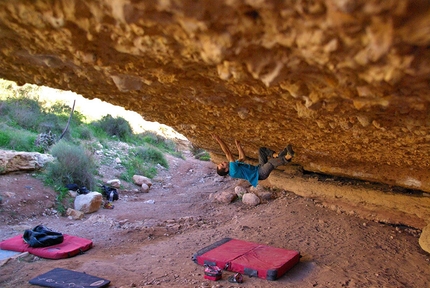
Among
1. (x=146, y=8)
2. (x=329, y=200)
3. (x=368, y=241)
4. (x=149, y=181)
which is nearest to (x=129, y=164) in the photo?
(x=149, y=181)

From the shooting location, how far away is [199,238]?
5992mm

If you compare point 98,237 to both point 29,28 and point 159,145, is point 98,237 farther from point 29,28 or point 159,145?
point 159,145

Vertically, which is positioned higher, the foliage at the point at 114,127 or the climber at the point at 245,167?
the foliage at the point at 114,127

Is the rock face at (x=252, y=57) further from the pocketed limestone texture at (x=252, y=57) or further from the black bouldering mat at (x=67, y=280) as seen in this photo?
the black bouldering mat at (x=67, y=280)

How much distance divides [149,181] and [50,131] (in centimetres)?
361

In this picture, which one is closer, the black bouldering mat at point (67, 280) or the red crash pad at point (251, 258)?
the black bouldering mat at point (67, 280)

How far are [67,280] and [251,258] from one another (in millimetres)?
2233

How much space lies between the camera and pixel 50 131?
1179 centimetres

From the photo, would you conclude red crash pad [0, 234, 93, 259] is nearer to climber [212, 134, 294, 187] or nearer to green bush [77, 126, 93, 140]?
climber [212, 134, 294, 187]

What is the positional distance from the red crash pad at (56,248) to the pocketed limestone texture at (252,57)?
8.89ft

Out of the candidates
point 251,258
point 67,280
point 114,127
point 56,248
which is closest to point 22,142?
point 56,248

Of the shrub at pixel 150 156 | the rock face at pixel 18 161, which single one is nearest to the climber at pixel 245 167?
the rock face at pixel 18 161

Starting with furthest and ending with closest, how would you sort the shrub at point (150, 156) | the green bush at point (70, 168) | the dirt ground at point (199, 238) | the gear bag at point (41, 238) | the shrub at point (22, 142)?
the shrub at point (150, 156) → the shrub at point (22, 142) → the green bush at point (70, 168) → the gear bag at point (41, 238) → the dirt ground at point (199, 238)

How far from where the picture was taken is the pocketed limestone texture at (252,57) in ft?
4.98
